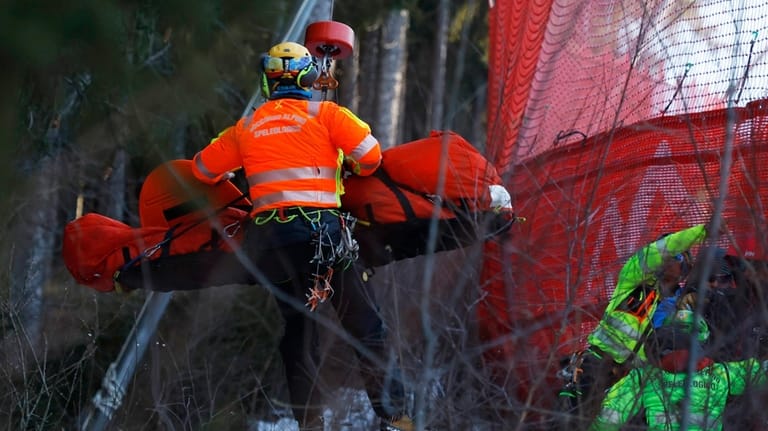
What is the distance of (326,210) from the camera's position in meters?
5.18

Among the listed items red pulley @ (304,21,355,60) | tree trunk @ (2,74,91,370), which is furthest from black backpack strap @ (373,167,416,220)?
tree trunk @ (2,74,91,370)

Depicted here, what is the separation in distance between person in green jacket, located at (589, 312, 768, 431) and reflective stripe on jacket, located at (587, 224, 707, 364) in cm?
14

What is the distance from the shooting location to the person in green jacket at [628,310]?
439 cm

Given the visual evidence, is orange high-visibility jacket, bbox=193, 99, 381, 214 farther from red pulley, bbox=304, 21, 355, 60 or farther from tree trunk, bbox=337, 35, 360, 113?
tree trunk, bbox=337, 35, 360, 113

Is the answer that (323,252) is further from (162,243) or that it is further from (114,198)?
(114,198)

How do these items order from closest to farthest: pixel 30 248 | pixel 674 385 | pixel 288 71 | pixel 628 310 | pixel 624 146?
pixel 674 385
pixel 628 310
pixel 288 71
pixel 624 146
pixel 30 248

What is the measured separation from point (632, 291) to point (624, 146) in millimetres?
1381

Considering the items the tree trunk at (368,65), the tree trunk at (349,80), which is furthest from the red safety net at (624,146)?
the tree trunk at (368,65)

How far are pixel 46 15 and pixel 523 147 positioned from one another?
3732 millimetres

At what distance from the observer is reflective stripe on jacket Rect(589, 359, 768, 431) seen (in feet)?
12.8

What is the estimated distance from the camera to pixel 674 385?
3.95 metres

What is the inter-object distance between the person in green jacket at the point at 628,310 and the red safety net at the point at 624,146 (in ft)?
0.41

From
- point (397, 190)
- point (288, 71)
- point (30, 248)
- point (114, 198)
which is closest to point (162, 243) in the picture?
point (288, 71)

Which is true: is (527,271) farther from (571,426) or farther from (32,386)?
(32,386)
